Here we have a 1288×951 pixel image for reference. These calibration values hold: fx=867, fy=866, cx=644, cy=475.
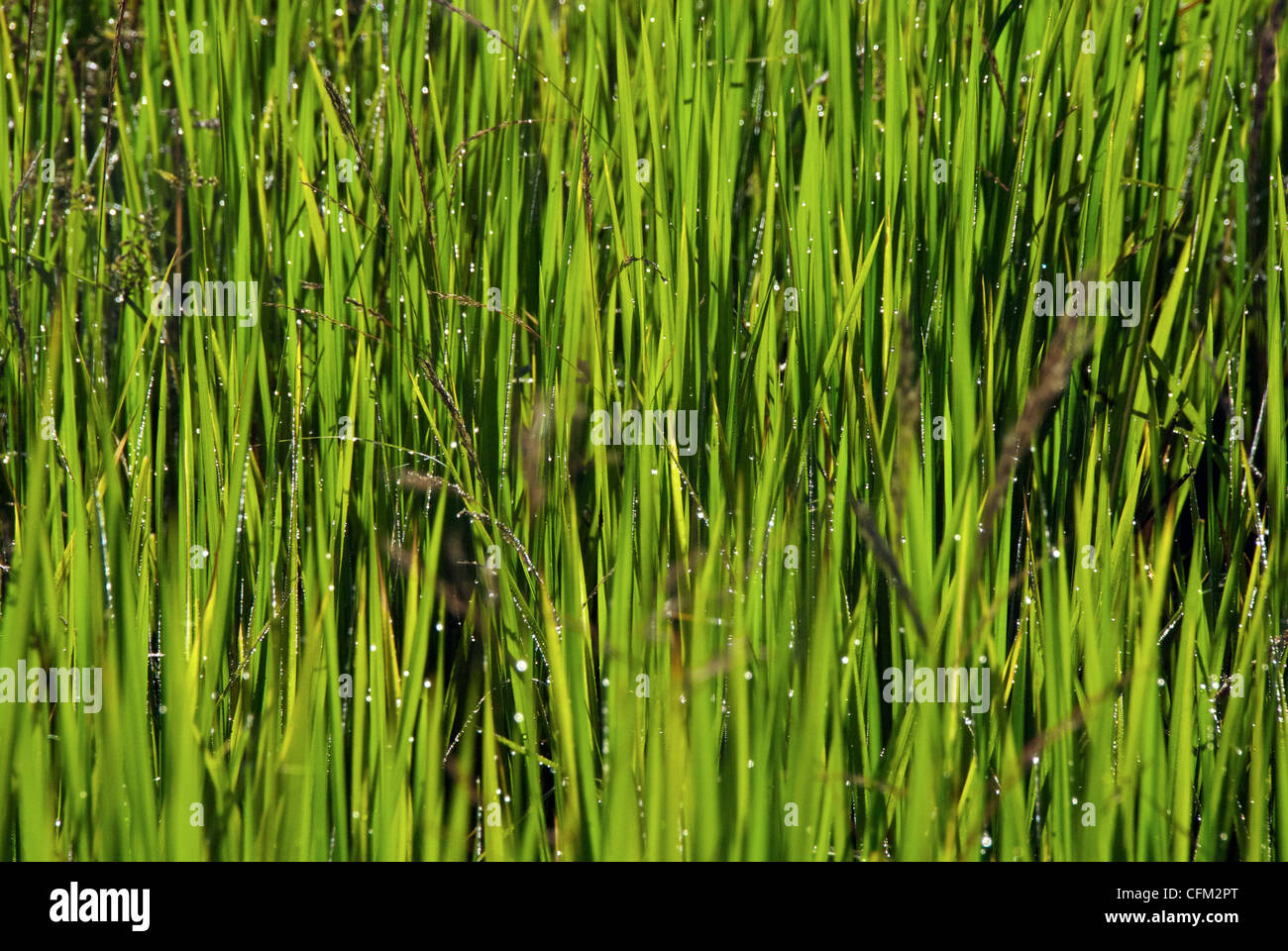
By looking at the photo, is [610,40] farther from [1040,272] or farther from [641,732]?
[641,732]

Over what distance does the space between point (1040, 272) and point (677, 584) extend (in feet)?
1.89

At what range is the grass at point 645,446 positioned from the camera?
799 millimetres

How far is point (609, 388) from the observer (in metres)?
0.97

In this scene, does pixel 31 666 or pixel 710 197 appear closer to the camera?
pixel 31 666

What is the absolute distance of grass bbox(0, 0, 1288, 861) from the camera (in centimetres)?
80

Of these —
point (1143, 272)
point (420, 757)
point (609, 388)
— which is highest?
point (1143, 272)

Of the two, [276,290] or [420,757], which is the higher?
[276,290]

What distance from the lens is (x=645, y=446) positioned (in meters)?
0.92

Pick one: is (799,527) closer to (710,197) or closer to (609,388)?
(609,388)

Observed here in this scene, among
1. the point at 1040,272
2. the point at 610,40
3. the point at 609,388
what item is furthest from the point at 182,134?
the point at 1040,272

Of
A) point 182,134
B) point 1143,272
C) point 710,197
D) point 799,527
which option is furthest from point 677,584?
point 182,134
